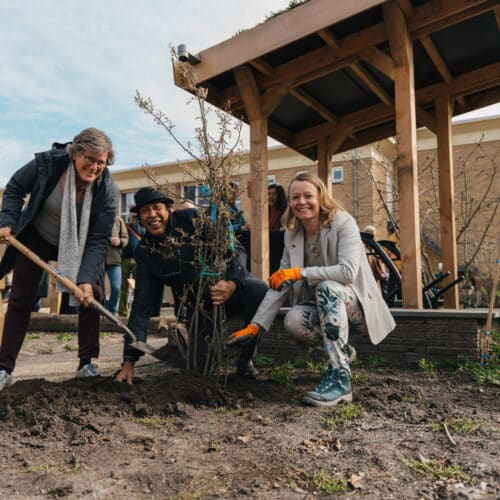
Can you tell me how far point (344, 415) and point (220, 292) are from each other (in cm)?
104

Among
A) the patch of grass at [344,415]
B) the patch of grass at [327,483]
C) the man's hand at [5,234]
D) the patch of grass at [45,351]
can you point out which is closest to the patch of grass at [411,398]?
the patch of grass at [344,415]

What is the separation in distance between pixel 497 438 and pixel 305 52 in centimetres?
415

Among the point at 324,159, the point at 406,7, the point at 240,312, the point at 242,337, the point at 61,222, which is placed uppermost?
the point at 406,7

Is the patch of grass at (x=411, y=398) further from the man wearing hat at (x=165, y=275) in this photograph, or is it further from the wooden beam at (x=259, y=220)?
the wooden beam at (x=259, y=220)

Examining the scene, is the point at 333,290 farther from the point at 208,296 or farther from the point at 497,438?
the point at 497,438

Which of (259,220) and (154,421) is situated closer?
(154,421)

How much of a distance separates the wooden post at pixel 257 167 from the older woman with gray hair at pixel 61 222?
182cm

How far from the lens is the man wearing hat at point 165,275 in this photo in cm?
332

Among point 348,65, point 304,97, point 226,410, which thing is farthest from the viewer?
point 304,97

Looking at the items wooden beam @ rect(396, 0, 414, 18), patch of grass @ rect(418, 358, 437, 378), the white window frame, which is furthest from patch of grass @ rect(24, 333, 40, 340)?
the white window frame

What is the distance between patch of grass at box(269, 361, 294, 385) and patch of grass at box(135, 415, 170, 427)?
3.31 feet

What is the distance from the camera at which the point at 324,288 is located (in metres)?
3.03

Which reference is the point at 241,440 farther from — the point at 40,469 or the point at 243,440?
the point at 40,469

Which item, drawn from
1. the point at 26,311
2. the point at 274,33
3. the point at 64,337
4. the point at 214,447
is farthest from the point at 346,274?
the point at 64,337
